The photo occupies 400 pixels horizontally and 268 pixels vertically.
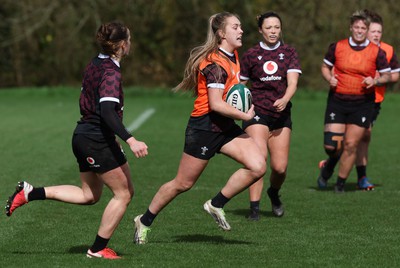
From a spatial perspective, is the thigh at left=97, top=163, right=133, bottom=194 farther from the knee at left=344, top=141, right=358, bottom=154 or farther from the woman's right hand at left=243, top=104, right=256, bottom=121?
the knee at left=344, top=141, right=358, bottom=154

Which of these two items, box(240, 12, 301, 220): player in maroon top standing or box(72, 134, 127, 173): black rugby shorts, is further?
box(240, 12, 301, 220): player in maroon top standing

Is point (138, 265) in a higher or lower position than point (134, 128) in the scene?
higher

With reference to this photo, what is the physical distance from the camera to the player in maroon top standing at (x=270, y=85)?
10062 mm

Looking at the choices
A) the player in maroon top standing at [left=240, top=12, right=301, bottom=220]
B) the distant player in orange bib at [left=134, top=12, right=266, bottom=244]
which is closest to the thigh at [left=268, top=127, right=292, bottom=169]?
the player in maroon top standing at [left=240, top=12, right=301, bottom=220]

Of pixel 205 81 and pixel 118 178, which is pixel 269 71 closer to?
pixel 205 81

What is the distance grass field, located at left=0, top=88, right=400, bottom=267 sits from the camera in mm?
7883

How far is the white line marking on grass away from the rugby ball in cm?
1173

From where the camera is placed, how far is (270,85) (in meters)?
10.2

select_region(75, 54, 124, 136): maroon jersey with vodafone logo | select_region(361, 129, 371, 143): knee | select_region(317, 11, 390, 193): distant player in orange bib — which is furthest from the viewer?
select_region(361, 129, 371, 143): knee

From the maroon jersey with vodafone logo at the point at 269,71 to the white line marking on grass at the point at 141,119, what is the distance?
1004 cm

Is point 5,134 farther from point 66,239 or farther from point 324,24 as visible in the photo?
point 324,24

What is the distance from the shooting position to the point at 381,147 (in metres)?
18.0

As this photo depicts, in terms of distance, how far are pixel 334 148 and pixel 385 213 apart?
6.82 ft

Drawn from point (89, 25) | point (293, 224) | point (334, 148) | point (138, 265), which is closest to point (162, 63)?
point (89, 25)
